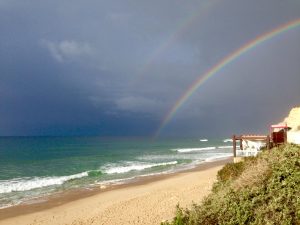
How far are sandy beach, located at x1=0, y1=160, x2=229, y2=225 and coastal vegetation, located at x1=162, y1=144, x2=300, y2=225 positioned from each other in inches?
191

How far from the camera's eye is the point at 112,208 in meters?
17.8

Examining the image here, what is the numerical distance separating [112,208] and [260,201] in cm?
999

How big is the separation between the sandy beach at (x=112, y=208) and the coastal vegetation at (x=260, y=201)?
4.85 m

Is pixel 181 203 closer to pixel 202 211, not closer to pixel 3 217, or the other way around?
pixel 202 211

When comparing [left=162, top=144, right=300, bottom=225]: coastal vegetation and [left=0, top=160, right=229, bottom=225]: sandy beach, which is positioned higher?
[left=162, top=144, right=300, bottom=225]: coastal vegetation

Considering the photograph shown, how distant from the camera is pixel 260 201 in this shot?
9.48 m

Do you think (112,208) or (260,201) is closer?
(260,201)

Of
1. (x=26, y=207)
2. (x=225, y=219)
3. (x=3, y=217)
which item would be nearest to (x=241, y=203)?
(x=225, y=219)

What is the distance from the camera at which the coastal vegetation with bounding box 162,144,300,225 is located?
880 cm

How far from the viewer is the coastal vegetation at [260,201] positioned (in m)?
8.80

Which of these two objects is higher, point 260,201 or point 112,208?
point 260,201

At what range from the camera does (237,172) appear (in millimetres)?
15000

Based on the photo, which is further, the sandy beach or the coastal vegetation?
the sandy beach

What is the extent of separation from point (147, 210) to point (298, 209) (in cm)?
919
